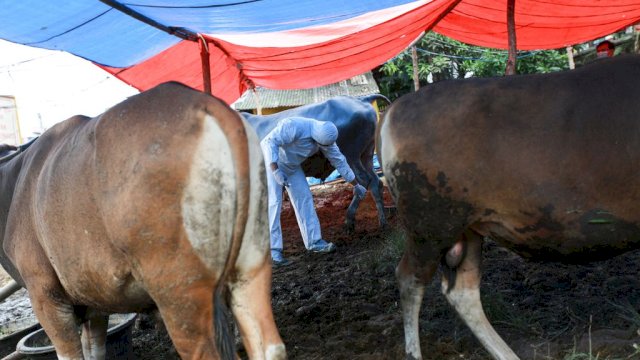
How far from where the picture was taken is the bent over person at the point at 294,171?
6.60m

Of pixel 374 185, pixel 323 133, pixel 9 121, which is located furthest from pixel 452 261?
pixel 9 121

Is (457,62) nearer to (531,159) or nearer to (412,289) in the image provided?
(412,289)

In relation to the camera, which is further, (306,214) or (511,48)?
(306,214)

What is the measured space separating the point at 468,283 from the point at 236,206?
1.67 metres

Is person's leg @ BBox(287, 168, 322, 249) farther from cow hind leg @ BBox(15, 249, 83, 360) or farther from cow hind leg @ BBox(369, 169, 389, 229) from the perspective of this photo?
cow hind leg @ BBox(15, 249, 83, 360)

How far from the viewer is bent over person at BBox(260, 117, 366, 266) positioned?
6.60m

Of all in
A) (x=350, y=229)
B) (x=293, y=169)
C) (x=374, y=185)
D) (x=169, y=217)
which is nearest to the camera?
(x=169, y=217)

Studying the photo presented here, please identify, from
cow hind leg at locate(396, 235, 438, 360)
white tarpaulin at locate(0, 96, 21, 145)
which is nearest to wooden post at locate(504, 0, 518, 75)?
cow hind leg at locate(396, 235, 438, 360)

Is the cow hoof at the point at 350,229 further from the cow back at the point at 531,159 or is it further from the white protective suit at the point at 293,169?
the cow back at the point at 531,159

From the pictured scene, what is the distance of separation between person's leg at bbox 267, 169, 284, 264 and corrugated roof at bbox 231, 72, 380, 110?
31.8 feet

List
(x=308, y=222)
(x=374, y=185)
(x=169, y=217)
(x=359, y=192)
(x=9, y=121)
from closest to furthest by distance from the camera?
(x=169, y=217) → (x=308, y=222) → (x=359, y=192) → (x=374, y=185) → (x=9, y=121)

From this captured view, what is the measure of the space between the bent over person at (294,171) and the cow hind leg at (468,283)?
3424 millimetres

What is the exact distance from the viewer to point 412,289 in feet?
10.8

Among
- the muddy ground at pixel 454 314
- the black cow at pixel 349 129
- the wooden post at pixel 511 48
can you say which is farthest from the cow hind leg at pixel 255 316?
the black cow at pixel 349 129
